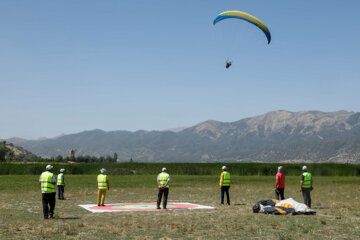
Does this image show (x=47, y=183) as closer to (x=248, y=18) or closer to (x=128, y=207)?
(x=128, y=207)

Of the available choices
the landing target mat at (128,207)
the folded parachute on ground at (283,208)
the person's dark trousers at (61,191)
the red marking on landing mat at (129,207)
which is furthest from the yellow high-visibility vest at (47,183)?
the person's dark trousers at (61,191)

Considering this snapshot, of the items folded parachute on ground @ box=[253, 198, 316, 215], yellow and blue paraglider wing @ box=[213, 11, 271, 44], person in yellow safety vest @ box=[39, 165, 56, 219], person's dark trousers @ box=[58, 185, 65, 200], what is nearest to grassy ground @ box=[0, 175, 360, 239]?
person in yellow safety vest @ box=[39, 165, 56, 219]

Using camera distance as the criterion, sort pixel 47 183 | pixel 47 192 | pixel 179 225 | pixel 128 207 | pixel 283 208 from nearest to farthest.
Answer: pixel 179 225
pixel 47 192
pixel 47 183
pixel 283 208
pixel 128 207

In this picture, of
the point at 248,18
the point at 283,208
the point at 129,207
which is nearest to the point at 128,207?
the point at 129,207

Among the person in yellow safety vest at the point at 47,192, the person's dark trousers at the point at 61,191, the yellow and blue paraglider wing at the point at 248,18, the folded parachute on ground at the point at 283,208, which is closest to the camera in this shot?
the person in yellow safety vest at the point at 47,192

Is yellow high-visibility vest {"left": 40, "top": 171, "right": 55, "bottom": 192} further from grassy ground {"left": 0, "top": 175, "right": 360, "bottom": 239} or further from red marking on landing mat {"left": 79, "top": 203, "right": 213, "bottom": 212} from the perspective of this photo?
red marking on landing mat {"left": 79, "top": 203, "right": 213, "bottom": 212}

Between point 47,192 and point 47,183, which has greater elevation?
point 47,183

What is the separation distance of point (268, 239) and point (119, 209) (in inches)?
455

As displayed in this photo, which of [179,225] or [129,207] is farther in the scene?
[129,207]

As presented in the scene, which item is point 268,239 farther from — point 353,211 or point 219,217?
point 353,211

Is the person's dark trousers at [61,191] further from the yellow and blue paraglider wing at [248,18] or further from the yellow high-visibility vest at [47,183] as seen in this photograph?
the yellow and blue paraglider wing at [248,18]

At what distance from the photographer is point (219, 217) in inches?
861

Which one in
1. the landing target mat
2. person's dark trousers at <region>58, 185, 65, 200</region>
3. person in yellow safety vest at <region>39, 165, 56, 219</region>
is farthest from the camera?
person's dark trousers at <region>58, 185, 65, 200</region>

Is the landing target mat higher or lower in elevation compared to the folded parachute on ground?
lower
